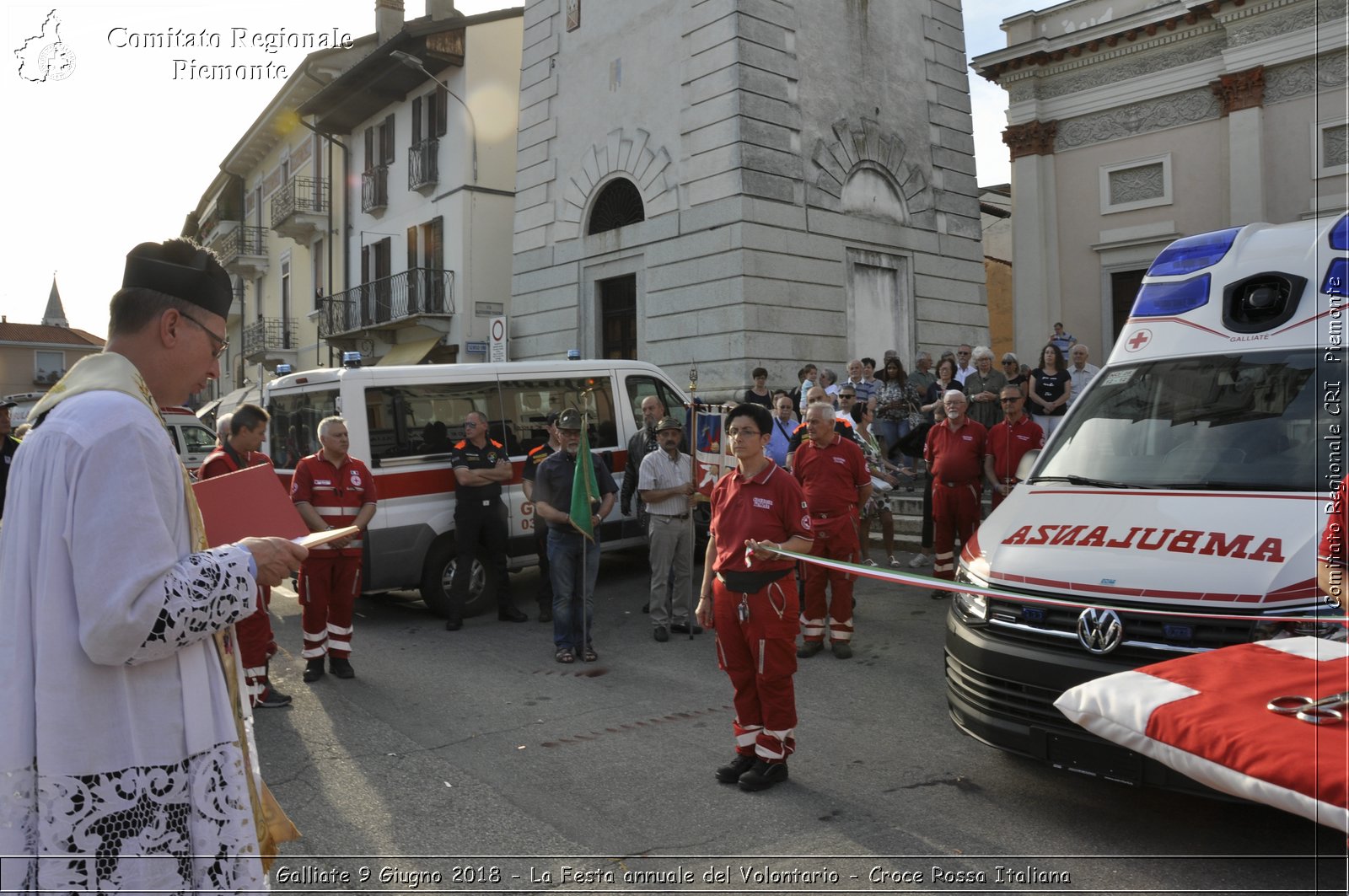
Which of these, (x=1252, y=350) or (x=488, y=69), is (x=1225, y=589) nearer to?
(x=1252, y=350)

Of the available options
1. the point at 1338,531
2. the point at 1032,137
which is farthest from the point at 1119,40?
the point at 1338,531

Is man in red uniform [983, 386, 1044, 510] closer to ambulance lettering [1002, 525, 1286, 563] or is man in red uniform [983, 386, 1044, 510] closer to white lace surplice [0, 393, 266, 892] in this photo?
ambulance lettering [1002, 525, 1286, 563]

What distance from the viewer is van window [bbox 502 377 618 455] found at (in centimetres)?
982

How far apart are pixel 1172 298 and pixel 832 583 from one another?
3365mm

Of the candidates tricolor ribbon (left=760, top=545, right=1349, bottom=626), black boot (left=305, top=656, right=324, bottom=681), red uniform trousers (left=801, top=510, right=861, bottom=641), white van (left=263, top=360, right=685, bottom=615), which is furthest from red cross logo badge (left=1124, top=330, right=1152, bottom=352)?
black boot (left=305, top=656, right=324, bottom=681)

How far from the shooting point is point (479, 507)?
916 cm

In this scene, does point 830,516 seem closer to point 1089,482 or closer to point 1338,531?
point 1089,482

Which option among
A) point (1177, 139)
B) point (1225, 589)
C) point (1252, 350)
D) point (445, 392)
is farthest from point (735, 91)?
point (1225, 589)

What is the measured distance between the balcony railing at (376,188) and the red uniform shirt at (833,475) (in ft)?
74.3

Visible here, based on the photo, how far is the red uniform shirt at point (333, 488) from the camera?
764 cm

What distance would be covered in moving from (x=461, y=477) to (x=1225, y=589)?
22.1 feet

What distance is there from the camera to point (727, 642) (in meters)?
5.14

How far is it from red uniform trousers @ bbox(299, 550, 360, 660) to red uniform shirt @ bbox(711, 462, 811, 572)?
133 inches

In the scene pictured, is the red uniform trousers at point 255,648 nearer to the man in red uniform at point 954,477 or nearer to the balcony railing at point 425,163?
the man in red uniform at point 954,477
